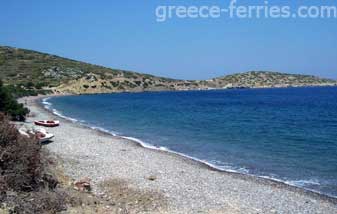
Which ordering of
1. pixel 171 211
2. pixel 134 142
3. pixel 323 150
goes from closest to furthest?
1. pixel 171 211
2. pixel 323 150
3. pixel 134 142

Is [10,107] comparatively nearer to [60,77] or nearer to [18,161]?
[18,161]

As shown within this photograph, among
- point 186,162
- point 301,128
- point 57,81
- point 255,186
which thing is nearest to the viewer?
point 255,186

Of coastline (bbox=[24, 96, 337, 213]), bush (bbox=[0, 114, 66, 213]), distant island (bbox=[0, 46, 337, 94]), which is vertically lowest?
coastline (bbox=[24, 96, 337, 213])

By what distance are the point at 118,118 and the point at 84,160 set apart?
1278 inches

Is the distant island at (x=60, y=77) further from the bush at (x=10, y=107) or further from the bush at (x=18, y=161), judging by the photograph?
the bush at (x=18, y=161)

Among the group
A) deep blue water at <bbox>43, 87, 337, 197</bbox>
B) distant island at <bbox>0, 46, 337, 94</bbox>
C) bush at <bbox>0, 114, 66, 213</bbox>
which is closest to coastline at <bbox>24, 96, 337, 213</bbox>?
deep blue water at <bbox>43, 87, 337, 197</bbox>

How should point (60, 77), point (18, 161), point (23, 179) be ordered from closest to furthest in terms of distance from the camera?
point (23, 179) → point (18, 161) → point (60, 77)

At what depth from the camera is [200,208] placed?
584 inches

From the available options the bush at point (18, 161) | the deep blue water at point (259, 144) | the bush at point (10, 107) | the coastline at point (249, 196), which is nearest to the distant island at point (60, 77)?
the bush at point (10, 107)

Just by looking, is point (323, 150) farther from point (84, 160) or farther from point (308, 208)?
point (84, 160)

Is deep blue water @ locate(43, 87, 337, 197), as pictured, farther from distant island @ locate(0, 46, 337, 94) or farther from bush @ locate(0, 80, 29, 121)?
distant island @ locate(0, 46, 337, 94)

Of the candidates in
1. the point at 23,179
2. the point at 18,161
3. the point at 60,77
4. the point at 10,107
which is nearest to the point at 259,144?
the point at 18,161

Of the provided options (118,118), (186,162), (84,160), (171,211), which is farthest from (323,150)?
(118,118)

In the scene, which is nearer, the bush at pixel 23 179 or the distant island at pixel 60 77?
the bush at pixel 23 179
